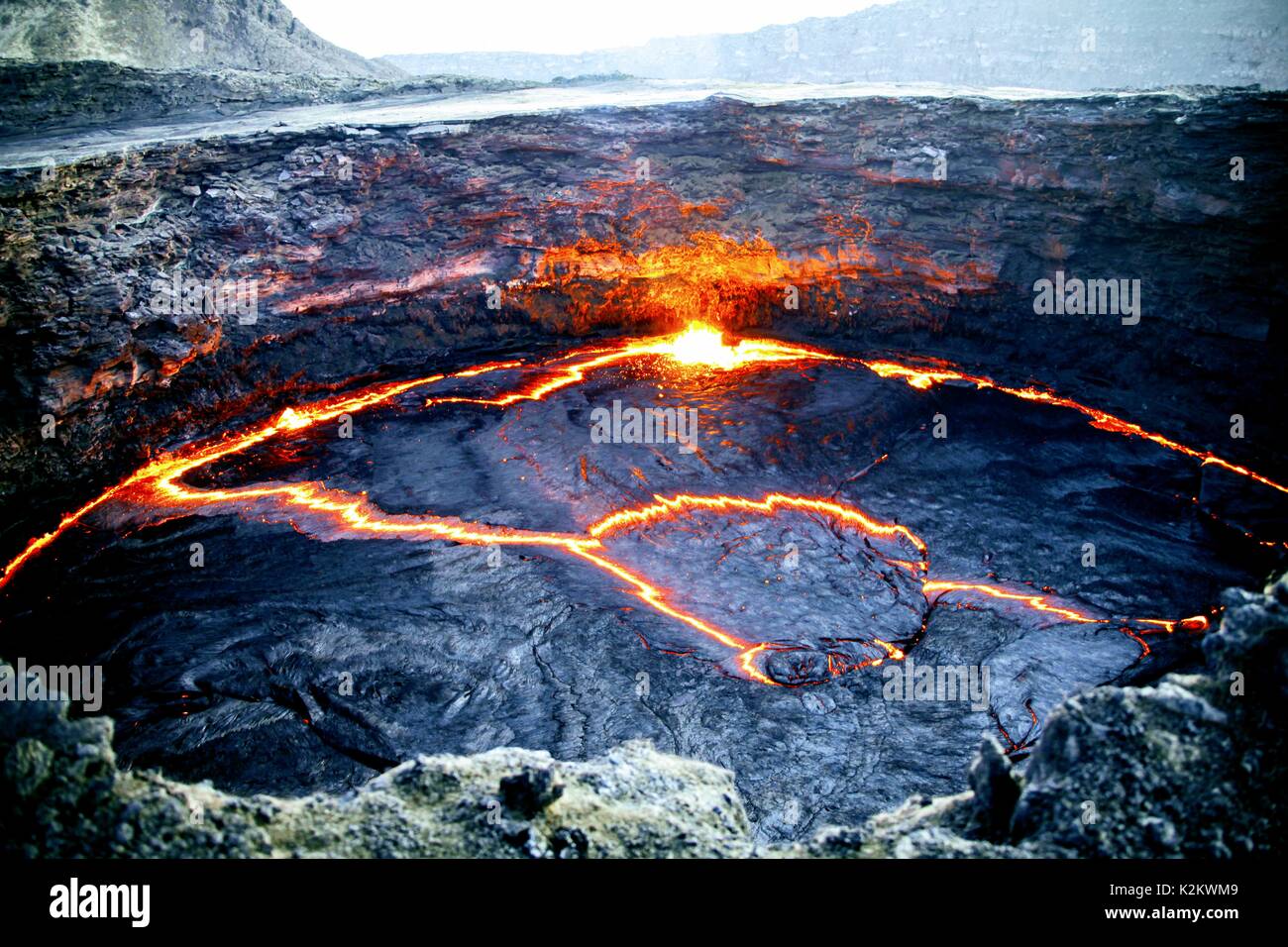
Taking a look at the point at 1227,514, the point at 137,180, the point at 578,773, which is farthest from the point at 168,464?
the point at 1227,514

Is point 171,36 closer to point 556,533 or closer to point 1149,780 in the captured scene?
point 556,533

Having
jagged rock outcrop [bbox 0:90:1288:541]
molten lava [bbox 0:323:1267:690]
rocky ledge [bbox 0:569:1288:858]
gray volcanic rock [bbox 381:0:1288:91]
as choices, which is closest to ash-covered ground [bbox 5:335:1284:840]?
molten lava [bbox 0:323:1267:690]

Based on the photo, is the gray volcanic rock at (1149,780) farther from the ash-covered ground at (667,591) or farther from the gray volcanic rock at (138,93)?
the gray volcanic rock at (138,93)

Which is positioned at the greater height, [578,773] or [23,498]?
[23,498]

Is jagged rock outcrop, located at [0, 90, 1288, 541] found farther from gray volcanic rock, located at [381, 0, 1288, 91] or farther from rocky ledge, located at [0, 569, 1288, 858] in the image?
gray volcanic rock, located at [381, 0, 1288, 91]

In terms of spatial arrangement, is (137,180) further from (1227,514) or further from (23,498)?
(1227,514)

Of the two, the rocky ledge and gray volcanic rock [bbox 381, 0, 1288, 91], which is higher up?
gray volcanic rock [bbox 381, 0, 1288, 91]
